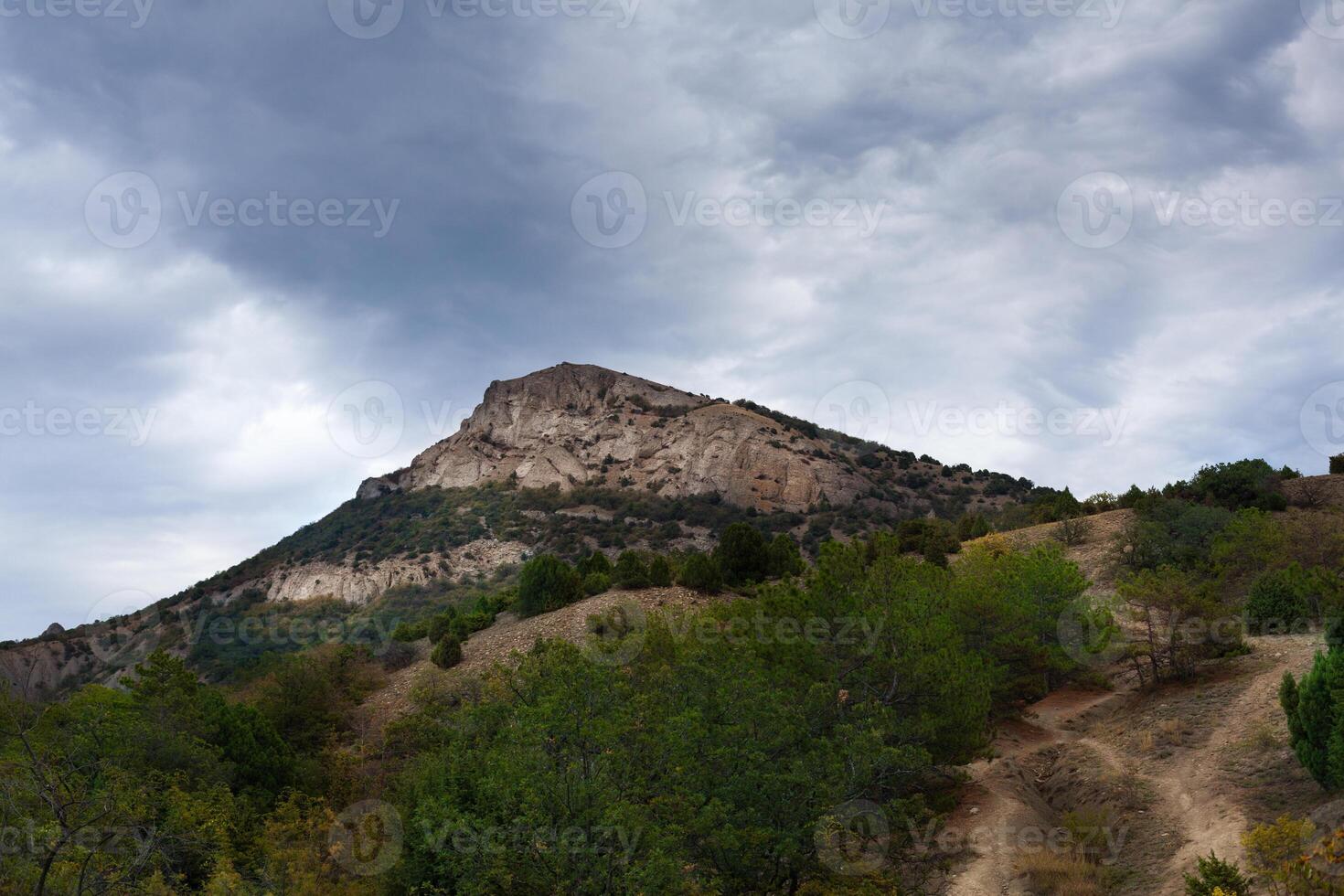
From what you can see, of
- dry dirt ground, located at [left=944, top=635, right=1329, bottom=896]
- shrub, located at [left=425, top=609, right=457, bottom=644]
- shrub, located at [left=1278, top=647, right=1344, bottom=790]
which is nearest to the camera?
shrub, located at [left=1278, top=647, right=1344, bottom=790]

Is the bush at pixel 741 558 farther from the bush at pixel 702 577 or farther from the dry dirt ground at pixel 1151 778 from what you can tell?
the dry dirt ground at pixel 1151 778

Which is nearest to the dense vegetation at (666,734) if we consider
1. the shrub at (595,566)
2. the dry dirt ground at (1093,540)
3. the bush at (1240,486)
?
the dry dirt ground at (1093,540)

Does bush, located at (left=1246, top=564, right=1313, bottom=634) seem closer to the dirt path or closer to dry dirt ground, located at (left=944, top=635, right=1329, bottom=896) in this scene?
dry dirt ground, located at (left=944, top=635, right=1329, bottom=896)

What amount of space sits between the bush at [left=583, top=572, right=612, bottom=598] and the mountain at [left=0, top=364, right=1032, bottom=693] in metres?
30.0

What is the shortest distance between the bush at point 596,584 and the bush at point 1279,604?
2363cm

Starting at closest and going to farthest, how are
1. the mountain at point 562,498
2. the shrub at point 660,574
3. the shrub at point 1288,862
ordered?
1. the shrub at point 1288,862
2. the shrub at point 660,574
3. the mountain at point 562,498

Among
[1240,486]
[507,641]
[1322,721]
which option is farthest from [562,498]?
[1322,721]

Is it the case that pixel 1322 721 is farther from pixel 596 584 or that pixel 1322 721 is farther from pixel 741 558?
pixel 596 584

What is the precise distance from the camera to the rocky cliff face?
80188mm

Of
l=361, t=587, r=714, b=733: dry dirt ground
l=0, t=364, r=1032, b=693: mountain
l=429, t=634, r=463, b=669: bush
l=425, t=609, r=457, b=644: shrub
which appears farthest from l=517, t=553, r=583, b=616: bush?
l=0, t=364, r=1032, b=693: mountain

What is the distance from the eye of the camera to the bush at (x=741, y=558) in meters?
33.6

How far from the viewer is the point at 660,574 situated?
33.1 meters

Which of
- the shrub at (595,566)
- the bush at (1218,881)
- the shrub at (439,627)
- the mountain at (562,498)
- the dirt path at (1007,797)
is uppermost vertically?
the mountain at (562,498)

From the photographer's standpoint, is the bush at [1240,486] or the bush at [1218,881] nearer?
the bush at [1218,881]
